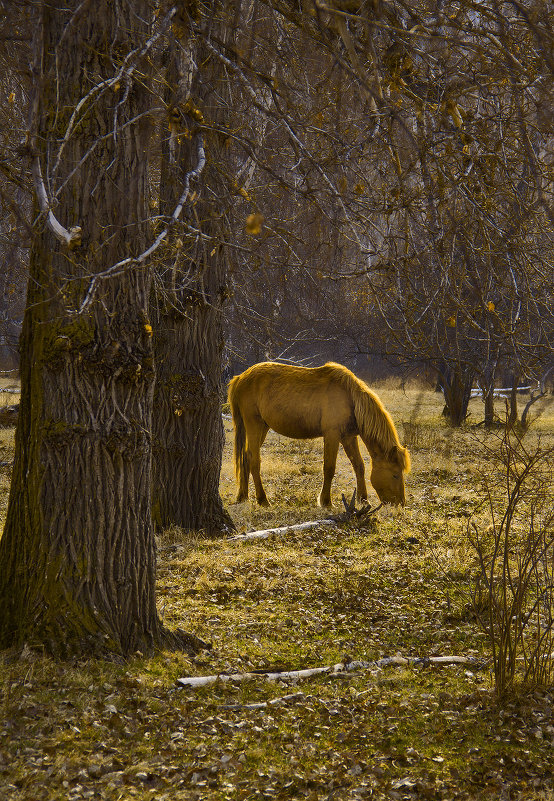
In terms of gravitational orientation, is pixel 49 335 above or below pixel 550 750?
above

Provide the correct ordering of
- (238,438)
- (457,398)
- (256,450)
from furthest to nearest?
(457,398) < (238,438) < (256,450)

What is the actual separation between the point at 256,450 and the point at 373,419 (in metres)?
1.91

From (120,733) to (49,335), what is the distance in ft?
8.06

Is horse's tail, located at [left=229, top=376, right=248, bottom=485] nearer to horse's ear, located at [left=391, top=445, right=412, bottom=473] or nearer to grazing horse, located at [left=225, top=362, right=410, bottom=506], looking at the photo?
grazing horse, located at [left=225, top=362, right=410, bottom=506]

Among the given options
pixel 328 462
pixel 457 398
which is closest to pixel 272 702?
pixel 328 462

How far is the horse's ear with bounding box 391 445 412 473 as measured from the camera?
33.6ft

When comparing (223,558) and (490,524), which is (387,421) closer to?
(490,524)

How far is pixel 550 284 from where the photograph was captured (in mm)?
4656

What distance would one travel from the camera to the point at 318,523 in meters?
9.74

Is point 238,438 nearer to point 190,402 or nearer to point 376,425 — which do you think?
point 376,425

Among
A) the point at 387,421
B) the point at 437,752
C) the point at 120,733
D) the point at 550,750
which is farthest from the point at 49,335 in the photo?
the point at 387,421

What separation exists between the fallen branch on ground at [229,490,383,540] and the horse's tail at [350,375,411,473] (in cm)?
82

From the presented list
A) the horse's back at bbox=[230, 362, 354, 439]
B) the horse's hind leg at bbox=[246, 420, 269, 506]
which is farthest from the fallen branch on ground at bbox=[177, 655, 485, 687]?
the horse's hind leg at bbox=[246, 420, 269, 506]

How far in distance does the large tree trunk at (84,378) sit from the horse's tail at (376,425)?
5777mm
